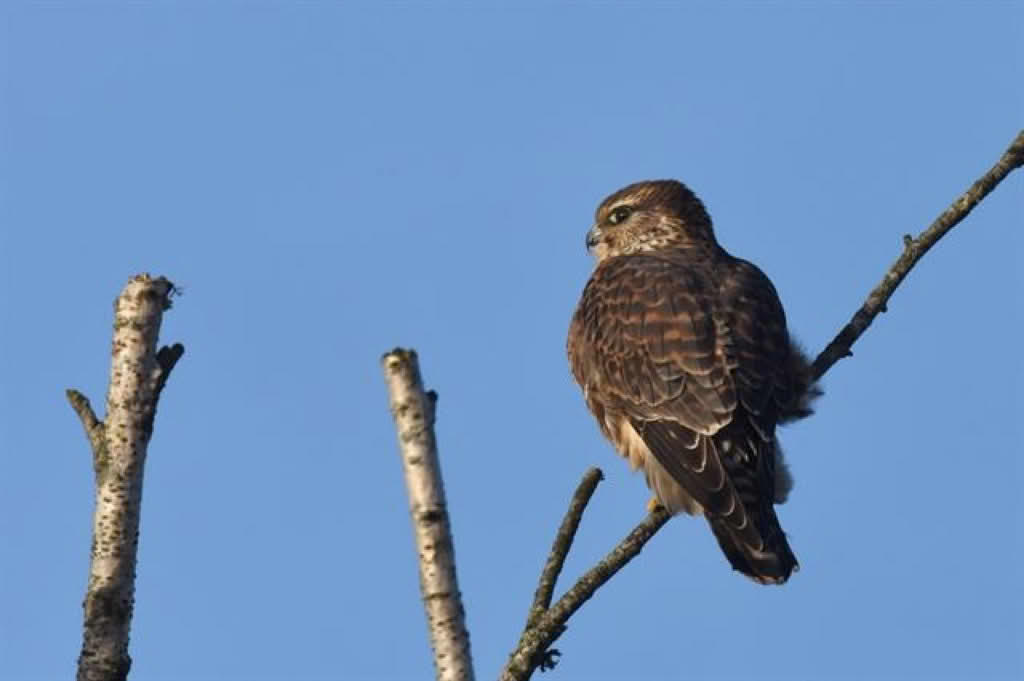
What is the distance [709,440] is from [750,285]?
1.14 m

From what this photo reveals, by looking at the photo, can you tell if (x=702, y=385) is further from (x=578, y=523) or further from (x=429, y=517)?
(x=429, y=517)

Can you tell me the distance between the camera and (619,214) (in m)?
8.39

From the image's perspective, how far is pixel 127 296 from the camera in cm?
378

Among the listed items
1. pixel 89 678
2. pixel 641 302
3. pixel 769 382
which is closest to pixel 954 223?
pixel 769 382

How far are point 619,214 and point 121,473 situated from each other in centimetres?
516

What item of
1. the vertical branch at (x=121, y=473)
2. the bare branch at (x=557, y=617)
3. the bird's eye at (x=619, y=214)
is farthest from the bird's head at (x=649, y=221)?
the vertical branch at (x=121, y=473)

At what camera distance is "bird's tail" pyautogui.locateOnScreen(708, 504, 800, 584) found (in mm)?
5934

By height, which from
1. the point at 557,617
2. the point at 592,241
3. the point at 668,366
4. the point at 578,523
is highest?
the point at 592,241

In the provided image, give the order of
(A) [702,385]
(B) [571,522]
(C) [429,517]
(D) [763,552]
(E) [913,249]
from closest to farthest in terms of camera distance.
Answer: (C) [429,517]
(B) [571,522]
(E) [913,249]
(D) [763,552]
(A) [702,385]

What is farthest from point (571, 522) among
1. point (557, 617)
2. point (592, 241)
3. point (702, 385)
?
→ point (592, 241)

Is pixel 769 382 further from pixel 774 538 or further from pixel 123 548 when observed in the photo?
pixel 123 548

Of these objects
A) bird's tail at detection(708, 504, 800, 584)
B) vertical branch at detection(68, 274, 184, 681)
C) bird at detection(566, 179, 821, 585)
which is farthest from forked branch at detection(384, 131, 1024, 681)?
vertical branch at detection(68, 274, 184, 681)

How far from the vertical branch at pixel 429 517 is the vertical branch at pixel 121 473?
1.03 metres

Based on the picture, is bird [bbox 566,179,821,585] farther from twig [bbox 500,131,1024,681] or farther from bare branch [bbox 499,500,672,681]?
bare branch [bbox 499,500,672,681]
